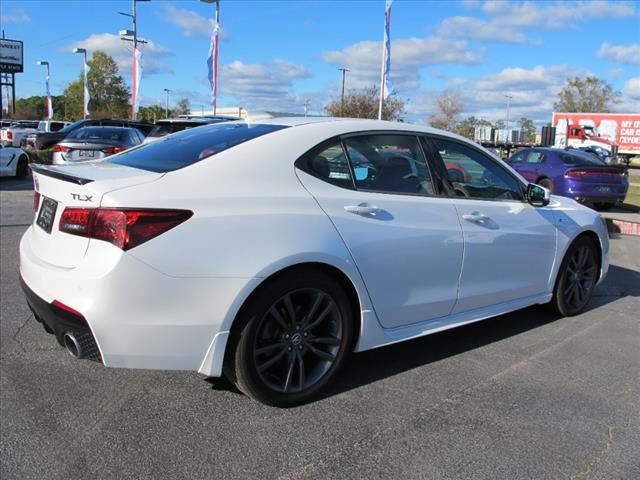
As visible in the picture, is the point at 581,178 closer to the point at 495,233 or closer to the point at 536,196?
the point at 536,196

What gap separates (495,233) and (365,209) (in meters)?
1.25

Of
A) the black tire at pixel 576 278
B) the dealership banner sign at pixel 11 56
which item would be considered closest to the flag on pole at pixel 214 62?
the black tire at pixel 576 278

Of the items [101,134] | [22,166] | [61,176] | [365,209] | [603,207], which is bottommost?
[603,207]

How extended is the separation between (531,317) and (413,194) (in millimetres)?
2206

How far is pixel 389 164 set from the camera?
3.90m

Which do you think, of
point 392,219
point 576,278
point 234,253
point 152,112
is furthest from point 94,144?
point 152,112

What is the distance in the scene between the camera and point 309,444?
3.02m

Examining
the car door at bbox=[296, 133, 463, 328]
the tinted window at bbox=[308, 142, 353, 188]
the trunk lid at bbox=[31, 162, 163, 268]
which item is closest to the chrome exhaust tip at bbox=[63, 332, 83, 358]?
the trunk lid at bbox=[31, 162, 163, 268]

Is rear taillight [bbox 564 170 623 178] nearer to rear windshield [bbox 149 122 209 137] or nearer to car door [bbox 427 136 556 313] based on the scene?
rear windshield [bbox 149 122 209 137]

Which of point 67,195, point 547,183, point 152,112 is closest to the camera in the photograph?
point 67,195

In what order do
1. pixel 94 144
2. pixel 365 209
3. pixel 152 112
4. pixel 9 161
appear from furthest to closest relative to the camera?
pixel 152 112 < pixel 9 161 < pixel 94 144 < pixel 365 209

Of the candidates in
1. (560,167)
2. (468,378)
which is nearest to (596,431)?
(468,378)

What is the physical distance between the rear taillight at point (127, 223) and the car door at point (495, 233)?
2.06m

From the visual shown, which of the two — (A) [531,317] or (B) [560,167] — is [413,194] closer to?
(A) [531,317]
